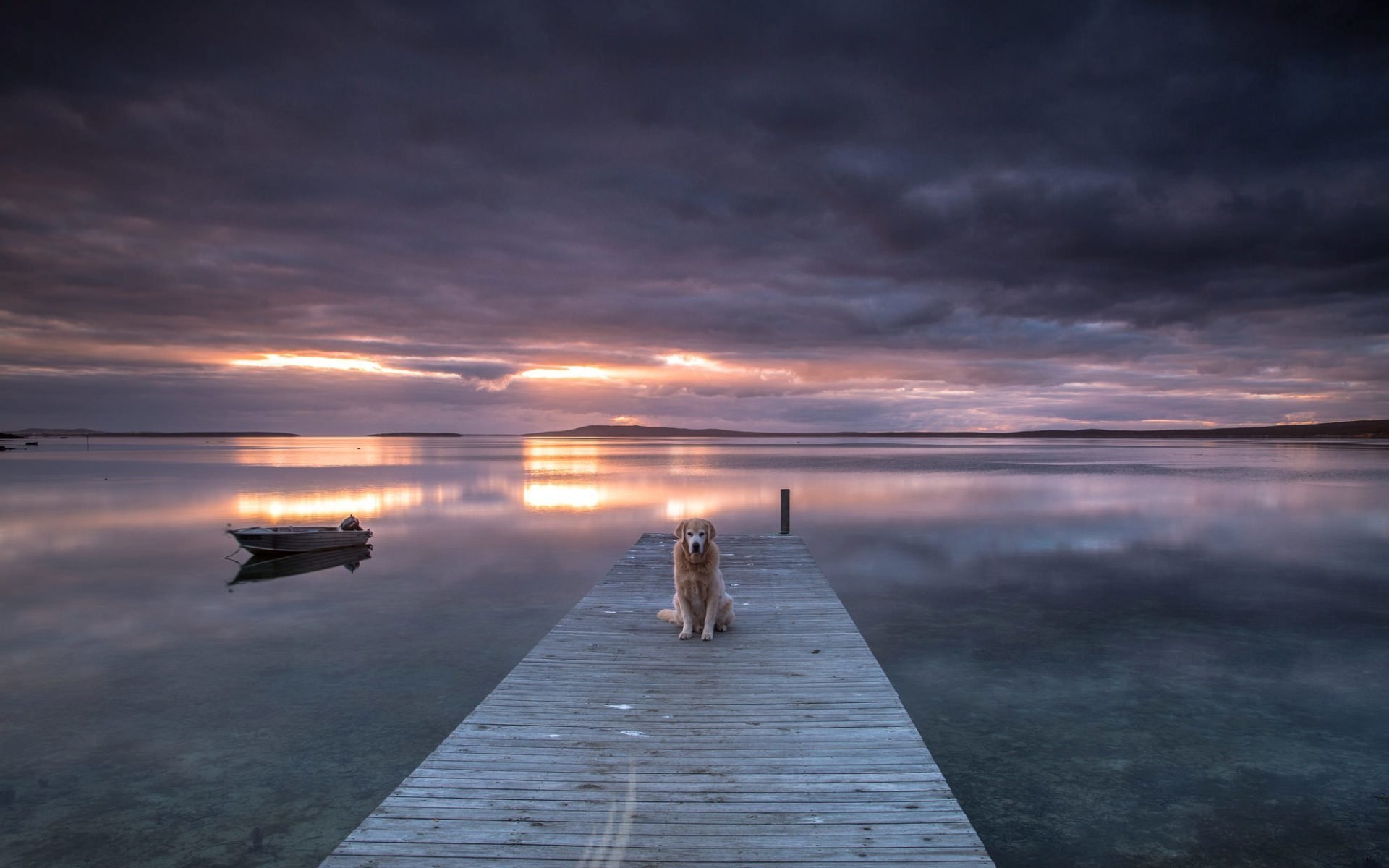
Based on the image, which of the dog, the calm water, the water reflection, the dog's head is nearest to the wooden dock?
the dog

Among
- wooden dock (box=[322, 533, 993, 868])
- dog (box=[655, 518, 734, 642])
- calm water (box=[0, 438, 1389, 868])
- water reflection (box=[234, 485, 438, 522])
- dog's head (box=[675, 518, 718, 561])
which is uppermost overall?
dog's head (box=[675, 518, 718, 561])

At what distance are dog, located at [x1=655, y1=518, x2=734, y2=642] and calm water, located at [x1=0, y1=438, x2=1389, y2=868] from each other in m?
2.60

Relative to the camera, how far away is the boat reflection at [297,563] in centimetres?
1800

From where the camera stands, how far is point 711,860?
399cm

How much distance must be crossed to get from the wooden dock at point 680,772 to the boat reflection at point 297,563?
13.0 meters

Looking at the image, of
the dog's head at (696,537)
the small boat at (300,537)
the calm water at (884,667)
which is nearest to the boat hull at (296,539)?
the small boat at (300,537)

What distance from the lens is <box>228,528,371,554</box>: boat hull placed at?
64.0 feet

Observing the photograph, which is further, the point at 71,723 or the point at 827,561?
the point at 827,561

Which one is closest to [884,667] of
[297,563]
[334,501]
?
[297,563]

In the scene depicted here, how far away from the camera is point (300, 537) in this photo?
20.2m

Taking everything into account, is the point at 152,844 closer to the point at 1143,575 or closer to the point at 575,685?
the point at 575,685

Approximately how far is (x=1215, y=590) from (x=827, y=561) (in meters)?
8.19

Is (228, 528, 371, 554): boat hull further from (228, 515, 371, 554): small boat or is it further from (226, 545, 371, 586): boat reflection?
(226, 545, 371, 586): boat reflection

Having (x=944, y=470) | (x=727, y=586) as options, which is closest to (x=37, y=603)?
(x=727, y=586)
